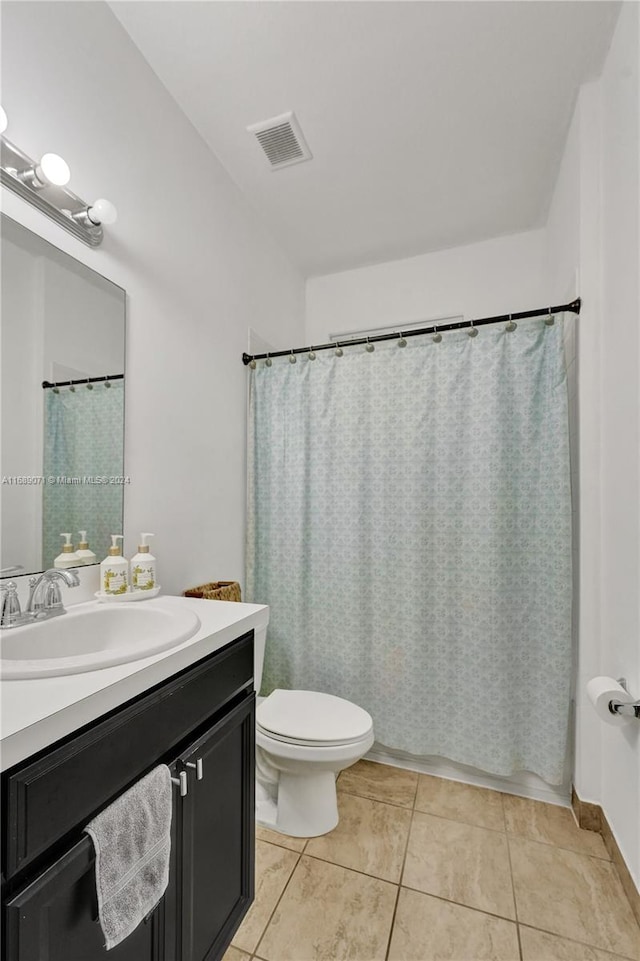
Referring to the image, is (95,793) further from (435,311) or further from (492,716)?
(435,311)

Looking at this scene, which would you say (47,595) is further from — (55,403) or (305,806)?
(305,806)

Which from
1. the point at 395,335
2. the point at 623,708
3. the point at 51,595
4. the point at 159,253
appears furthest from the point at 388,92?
the point at 623,708

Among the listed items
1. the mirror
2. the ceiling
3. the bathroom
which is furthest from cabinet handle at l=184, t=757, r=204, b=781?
the ceiling

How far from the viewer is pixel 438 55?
147 cm

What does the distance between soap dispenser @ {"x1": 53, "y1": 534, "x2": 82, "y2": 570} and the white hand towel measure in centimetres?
62

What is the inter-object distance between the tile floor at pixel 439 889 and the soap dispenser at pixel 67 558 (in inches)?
42.9

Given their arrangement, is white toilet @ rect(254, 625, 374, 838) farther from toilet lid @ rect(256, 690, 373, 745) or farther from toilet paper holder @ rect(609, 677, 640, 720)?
toilet paper holder @ rect(609, 677, 640, 720)

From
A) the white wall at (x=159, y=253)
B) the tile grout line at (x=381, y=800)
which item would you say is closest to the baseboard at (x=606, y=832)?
the tile grout line at (x=381, y=800)

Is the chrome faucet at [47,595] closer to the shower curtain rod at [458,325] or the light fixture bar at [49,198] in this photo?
the light fixture bar at [49,198]

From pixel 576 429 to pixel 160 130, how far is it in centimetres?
190

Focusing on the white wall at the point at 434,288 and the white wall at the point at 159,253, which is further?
the white wall at the point at 434,288

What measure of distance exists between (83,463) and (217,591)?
0.70 m

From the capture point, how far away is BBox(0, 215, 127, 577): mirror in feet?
3.41

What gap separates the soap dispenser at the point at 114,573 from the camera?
125 cm
